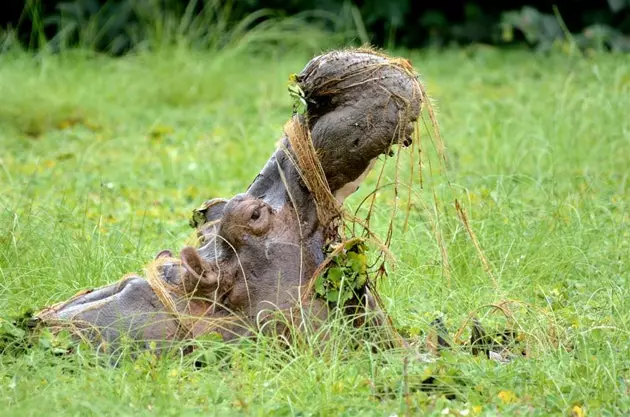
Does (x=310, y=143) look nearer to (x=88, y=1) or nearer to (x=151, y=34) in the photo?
(x=151, y=34)

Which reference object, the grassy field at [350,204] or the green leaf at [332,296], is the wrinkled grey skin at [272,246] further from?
the grassy field at [350,204]

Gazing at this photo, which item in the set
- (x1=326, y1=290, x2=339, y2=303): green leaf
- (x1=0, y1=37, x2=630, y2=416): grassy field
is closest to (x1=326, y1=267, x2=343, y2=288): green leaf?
(x1=326, y1=290, x2=339, y2=303): green leaf

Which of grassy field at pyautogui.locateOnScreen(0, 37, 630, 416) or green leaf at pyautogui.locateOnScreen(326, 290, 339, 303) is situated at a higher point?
green leaf at pyautogui.locateOnScreen(326, 290, 339, 303)

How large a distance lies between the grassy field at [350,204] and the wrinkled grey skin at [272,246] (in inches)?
5.7

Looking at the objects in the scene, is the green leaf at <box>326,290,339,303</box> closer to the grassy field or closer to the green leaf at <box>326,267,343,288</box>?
the green leaf at <box>326,267,343,288</box>

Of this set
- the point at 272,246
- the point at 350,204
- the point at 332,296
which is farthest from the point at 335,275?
the point at 350,204

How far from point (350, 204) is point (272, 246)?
223 cm

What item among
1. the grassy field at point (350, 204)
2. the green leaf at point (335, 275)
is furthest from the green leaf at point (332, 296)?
the grassy field at point (350, 204)

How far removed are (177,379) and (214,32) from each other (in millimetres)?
6967

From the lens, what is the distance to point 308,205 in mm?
3934

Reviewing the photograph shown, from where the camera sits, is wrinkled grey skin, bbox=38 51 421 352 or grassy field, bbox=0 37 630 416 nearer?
grassy field, bbox=0 37 630 416

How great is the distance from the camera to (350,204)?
6.05 m

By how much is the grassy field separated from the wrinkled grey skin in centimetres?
14

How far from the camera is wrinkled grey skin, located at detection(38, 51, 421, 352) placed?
3830 mm
